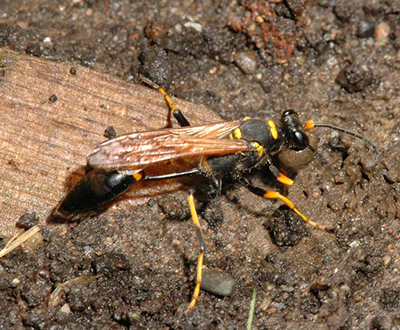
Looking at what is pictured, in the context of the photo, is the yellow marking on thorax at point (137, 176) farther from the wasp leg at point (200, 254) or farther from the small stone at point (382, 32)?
the small stone at point (382, 32)

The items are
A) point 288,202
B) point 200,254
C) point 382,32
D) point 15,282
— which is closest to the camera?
point 200,254

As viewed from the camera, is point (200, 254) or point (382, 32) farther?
point (382, 32)

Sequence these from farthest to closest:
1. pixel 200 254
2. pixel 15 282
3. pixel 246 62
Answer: pixel 246 62, pixel 15 282, pixel 200 254

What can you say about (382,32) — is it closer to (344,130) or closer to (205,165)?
(344,130)

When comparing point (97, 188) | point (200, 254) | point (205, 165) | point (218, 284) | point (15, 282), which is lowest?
point (15, 282)

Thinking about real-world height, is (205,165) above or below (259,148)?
below

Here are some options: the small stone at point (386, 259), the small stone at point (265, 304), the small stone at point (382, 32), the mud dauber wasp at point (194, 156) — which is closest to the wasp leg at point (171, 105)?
the mud dauber wasp at point (194, 156)

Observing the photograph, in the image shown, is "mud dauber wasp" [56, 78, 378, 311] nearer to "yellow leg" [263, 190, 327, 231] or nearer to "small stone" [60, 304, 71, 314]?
"yellow leg" [263, 190, 327, 231]

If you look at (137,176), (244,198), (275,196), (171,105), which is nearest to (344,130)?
(275,196)
